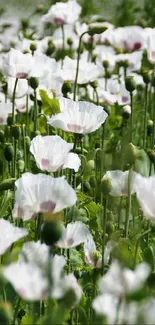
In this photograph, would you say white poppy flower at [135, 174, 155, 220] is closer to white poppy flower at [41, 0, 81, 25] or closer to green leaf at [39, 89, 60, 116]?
green leaf at [39, 89, 60, 116]

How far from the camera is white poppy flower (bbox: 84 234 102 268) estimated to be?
57.6 inches

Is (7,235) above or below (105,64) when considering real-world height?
above

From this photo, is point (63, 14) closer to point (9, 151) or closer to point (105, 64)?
point (105, 64)

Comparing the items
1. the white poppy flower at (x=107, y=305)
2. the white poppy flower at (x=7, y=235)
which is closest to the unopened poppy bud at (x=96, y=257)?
the white poppy flower at (x=7, y=235)

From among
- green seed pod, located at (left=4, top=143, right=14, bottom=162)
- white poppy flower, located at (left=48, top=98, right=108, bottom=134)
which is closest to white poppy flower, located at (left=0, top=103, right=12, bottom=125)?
green seed pod, located at (left=4, top=143, right=14, bottom=162)

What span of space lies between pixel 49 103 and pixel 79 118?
587mm

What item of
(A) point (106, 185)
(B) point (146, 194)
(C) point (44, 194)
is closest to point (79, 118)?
(A) point (106, 185)

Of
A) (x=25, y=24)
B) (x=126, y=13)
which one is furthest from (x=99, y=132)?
A: (x=126, y=13)

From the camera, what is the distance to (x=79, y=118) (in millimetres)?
1739

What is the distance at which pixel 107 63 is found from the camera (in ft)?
10.3

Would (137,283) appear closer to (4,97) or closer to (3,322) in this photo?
(3,322)

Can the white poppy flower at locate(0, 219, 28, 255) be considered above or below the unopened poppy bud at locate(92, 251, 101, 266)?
above

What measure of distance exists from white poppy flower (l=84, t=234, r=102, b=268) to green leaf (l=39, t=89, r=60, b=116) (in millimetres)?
851

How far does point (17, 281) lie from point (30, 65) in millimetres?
1338
